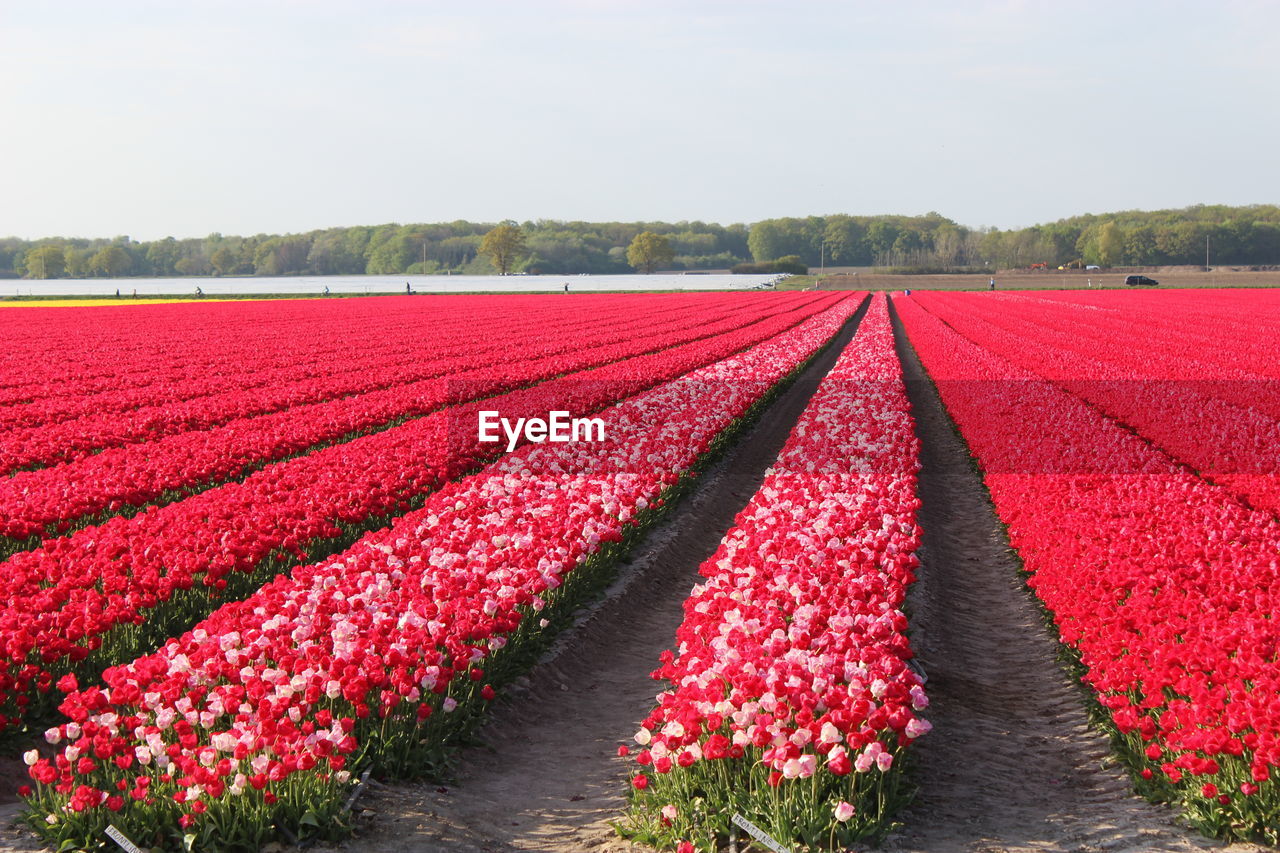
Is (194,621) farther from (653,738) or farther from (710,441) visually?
(710,441)

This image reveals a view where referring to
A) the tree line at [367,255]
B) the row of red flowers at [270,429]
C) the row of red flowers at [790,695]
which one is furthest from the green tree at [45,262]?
the row of red flowers at [790,695]

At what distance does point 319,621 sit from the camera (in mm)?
6699

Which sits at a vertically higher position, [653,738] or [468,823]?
[653,738]

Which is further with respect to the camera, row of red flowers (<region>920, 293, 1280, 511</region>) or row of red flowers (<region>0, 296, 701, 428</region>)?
row of red flowers (<region>0, 296, 701, 428</region>)

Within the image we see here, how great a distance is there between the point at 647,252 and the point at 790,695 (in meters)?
148

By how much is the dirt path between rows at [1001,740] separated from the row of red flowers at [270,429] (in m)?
7.76

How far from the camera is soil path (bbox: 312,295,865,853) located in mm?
5398

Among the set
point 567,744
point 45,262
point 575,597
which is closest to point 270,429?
point 575,597

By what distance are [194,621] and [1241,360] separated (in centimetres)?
2344

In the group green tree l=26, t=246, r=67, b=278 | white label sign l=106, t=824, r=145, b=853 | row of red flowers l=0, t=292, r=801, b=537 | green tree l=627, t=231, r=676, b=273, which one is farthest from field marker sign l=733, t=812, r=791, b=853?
green tree l=26, t=246, r=67, b=278

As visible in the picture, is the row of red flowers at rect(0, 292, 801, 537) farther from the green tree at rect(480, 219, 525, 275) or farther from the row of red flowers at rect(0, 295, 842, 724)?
the green tree at rect(480, 219, 525, 275)

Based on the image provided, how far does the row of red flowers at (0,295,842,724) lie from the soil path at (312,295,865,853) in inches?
99.2

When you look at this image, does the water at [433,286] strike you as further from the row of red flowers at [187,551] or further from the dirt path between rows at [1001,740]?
the dirt path between rows at [1001,740]

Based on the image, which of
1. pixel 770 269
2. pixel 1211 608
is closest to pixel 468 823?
pixel 1211 608
